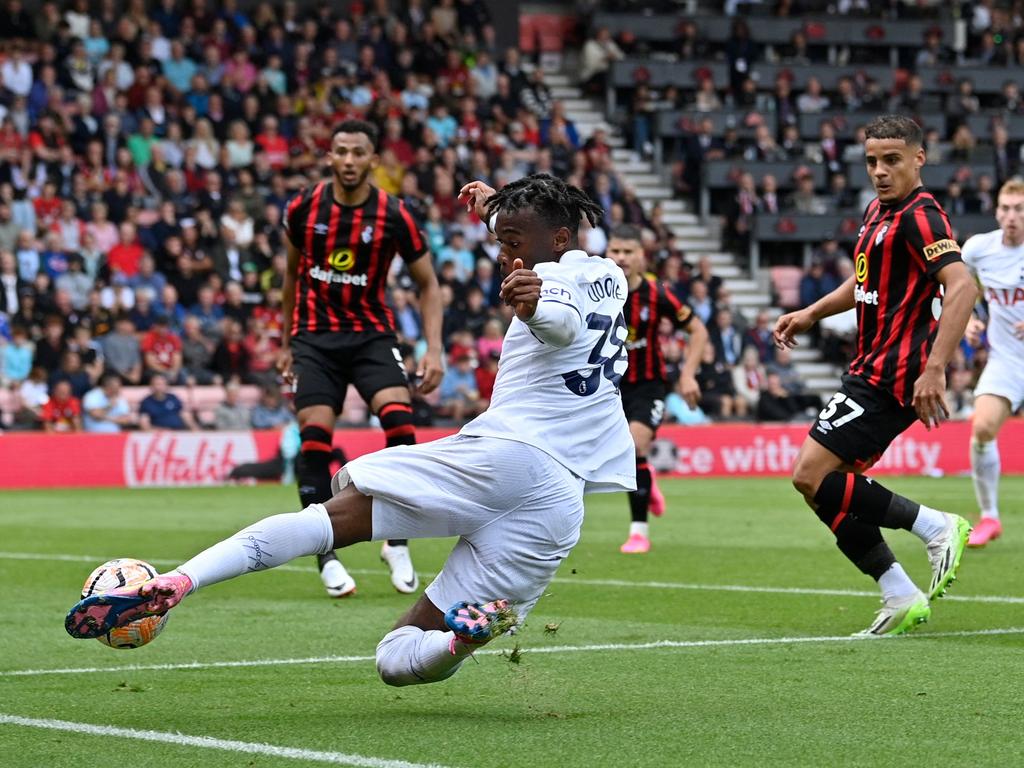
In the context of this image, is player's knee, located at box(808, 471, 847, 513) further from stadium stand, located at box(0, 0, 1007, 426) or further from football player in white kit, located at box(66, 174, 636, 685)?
stadium stand, located at box(0, 0, 1007, 426)

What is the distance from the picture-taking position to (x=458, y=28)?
2988 cm

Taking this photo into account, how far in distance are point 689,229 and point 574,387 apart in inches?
964

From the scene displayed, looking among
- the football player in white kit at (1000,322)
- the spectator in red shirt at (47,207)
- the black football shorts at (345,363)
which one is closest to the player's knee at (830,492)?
the black football shorts at (345,363)

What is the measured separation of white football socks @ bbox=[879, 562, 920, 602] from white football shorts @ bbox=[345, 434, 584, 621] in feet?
7.91

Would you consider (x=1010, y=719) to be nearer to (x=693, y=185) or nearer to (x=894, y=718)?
(x=894, y=718)

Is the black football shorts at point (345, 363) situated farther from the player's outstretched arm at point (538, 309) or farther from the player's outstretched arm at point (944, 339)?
Answer: the player's outstretched arm at point (538, 309)

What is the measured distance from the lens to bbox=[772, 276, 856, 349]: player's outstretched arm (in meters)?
8.24

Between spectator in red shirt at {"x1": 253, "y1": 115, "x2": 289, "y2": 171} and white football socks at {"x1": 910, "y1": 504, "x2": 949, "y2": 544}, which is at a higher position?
spectator in red shirt at {"x1": 253, "y1": 115, "x2": 289, "y2": 171}

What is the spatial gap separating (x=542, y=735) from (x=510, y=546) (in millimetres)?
661

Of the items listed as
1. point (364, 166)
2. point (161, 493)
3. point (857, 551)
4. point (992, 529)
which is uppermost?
point (364, 166)

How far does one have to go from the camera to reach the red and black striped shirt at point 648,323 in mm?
12281

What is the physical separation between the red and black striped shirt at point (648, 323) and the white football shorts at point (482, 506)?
6.61m

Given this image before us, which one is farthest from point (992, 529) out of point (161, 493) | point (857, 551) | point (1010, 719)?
point (161, 493)

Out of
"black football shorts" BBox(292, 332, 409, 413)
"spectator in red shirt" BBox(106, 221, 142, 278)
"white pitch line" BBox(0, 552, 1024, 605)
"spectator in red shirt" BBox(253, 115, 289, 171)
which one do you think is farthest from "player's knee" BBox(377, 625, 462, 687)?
"spectator in red shirt" BBox(253, 115, 289, 171)
